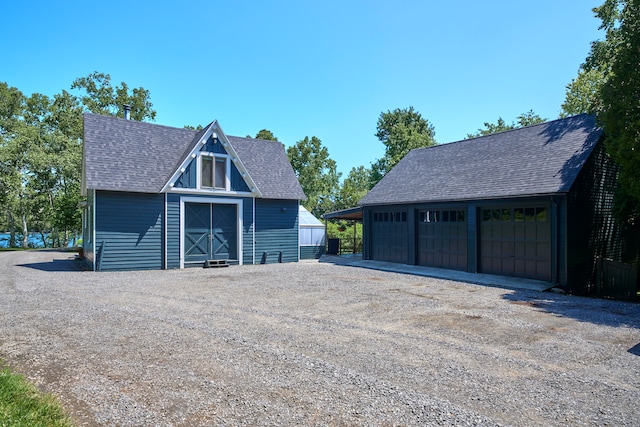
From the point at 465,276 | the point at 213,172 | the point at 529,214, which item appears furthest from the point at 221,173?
the point at 529,214

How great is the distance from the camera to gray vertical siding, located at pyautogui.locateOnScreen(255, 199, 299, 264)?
17578mm

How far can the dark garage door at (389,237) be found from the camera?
17.2m

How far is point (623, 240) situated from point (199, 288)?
48.5ft

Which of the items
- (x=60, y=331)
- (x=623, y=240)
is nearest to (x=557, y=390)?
(x=60, y=331)

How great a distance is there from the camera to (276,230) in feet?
59.4

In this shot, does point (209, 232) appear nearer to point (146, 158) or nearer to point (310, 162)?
point (146, 158)

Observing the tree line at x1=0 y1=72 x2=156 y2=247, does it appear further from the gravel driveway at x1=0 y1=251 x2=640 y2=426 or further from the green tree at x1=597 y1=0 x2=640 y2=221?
the green tree at x1=597 y1=0 x2=640 y2=221

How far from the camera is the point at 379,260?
60.3 feet

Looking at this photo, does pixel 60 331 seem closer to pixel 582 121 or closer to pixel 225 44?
pixel 225 44

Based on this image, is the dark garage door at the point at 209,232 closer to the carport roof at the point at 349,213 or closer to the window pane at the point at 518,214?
the carport roof at the point at 349,213

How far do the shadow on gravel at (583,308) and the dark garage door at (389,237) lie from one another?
6.68 m

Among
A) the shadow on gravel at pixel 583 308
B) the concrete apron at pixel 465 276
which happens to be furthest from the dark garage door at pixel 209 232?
the shadow on gravel at pixel 583 308

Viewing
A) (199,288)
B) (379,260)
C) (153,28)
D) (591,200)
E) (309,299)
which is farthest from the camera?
(379,260)

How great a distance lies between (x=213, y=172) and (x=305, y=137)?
994 inches
